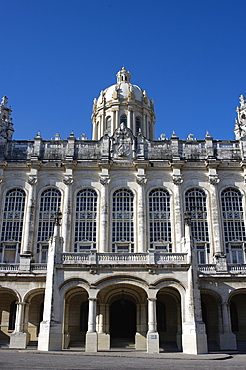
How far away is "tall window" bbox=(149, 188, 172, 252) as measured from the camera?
3912 centimetres

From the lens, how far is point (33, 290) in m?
34.5

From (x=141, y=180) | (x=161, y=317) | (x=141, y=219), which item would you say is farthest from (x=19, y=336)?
(x=141, y=180)

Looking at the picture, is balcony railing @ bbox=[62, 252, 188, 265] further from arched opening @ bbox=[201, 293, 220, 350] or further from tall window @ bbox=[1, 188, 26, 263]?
tall window @ bbox=[1, 188, 26, 263]

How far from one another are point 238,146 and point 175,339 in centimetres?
2066

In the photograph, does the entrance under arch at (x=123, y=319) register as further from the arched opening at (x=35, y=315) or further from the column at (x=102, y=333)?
the arched opening at (x=35, y=315)

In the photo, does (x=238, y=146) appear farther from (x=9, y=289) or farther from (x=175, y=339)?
(x=9, y=289)

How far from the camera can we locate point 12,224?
40.1 metres

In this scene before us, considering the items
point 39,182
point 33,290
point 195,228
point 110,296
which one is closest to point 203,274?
point 195,228

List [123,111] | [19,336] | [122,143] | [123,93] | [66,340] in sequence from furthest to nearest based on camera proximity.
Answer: [123,93] < [123,111] < [122,143] < [19,336] < [66,340]

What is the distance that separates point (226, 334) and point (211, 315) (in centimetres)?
295

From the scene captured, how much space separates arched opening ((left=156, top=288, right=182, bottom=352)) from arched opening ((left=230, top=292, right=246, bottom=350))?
526cm

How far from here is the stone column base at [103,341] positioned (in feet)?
102

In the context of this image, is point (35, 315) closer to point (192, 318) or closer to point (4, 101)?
point (192, 318)

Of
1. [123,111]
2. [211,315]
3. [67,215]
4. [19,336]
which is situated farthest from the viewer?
[123,111]
